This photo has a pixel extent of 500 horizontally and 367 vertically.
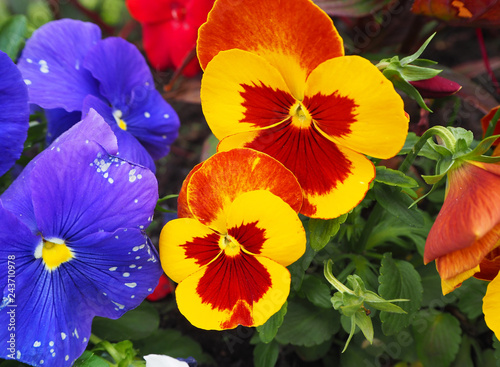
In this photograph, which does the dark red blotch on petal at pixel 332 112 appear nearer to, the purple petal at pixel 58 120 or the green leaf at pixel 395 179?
the green leaf at pixel 395 179

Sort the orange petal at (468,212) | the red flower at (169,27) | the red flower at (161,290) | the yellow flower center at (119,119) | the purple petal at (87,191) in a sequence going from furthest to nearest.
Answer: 1. the red flower at (169,27)
2. the red flower at (161,290)
3. the yellow flower center at (119,119)
4. the purple petal at (87,191)
5. the orange petal at (468,212)

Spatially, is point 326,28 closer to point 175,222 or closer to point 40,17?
point 175,222

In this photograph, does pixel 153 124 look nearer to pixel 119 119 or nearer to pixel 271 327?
pixel 119 119

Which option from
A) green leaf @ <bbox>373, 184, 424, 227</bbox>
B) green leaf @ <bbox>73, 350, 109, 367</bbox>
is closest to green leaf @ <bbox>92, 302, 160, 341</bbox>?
green leaf @ <bbox>73, 350, 109, 367</bbox>

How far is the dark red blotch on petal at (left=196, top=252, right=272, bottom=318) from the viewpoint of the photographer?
0.69m

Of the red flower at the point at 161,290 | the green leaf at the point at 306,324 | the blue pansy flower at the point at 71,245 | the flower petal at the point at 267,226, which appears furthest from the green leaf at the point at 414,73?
the red flower at the point at 161,290

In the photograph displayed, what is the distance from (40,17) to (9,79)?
Answer: 81 centimetres

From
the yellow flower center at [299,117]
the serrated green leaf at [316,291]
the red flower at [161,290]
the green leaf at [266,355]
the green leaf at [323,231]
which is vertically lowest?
the red flower at [161,290]

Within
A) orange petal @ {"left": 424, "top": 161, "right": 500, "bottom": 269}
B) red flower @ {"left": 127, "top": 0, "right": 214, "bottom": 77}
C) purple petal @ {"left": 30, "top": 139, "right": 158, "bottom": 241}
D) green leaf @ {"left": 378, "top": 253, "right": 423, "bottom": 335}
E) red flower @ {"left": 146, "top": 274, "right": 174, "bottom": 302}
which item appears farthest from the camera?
red flower @ {"left": 127, "top": 0, "right": 214, "bottom": 77}

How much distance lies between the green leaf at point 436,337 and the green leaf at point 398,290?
15 centimetres

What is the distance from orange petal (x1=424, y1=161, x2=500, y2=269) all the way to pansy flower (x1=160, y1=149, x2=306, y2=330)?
17cm

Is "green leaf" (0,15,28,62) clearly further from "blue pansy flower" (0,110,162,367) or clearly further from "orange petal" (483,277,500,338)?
"orange petal" (483,277,500,338)

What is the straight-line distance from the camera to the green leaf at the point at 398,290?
2.65ft

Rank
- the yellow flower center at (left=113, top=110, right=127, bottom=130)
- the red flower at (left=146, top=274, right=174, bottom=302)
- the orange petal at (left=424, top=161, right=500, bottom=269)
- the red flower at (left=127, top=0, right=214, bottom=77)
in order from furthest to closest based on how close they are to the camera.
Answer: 1. the red flower at (left=127, top=0, right=214, bottom=77)
2. the red flower at (left=146, top=274, right=174, bottom=302)
3. the yellow flower center at (left=113, top=110, right=127, bottom=130)
4. the orange petal at (left=424, top=161, right=500, bottom=269)
